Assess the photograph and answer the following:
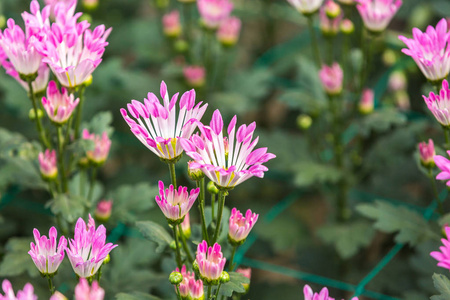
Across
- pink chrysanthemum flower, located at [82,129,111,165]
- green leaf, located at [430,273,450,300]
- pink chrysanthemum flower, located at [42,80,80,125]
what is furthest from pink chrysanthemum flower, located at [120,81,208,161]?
green leaf, located at [430,273,450,300]

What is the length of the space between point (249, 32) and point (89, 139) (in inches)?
91.4

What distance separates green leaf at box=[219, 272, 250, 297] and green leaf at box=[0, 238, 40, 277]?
512 mm

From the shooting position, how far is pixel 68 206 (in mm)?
1420

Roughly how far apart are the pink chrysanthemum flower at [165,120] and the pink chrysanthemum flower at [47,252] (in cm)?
22

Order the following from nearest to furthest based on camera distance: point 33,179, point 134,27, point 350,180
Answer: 1. point 33,179
2. point 350,180
3. point 134,27

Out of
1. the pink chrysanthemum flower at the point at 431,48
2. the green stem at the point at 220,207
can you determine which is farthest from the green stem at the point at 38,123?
the pink chrysanthemum flower at the point at 431,48

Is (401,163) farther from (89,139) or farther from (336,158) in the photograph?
(89,139)

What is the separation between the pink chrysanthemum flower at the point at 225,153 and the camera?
103cm

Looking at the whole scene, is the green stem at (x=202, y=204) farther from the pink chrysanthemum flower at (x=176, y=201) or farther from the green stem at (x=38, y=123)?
the green stem at (x=38, y=123)

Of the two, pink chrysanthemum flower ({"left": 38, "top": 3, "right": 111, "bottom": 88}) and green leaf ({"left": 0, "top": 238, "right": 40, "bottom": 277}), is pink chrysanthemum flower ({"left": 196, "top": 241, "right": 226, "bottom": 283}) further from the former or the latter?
green leaf ({"left": 0, "top": 238, "right": 40, "bottom": 277})

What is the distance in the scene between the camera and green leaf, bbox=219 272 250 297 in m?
1.10

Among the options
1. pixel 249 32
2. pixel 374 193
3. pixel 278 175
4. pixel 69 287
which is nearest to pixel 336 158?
pixel 374 193

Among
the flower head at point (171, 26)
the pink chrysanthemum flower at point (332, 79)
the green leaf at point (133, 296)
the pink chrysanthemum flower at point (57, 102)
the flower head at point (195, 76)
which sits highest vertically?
the flower head at point (171, 26)

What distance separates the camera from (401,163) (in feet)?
7.00
